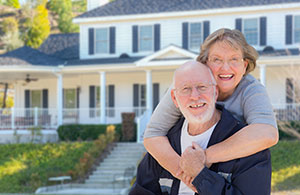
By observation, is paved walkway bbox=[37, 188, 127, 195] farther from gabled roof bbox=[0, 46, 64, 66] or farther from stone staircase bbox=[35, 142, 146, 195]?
gabled roof bbox=[0, 46, 64, 66]

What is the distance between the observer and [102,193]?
1556 cm

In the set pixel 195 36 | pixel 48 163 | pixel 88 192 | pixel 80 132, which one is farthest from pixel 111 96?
pixel 88 192

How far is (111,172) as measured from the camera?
59.2 feet

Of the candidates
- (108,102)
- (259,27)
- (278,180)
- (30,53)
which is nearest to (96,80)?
(108,102)

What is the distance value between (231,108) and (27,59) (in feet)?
74.2

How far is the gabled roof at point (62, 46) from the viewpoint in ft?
90.7

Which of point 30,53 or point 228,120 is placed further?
point 30,53

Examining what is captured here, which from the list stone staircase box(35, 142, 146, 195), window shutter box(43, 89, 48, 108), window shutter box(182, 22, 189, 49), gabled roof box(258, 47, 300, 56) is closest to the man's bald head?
stone staircase box(35, 142, 146, 195)

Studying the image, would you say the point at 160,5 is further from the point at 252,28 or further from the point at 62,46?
the point at 62,46

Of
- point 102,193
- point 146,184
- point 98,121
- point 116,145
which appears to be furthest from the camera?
point 98,121

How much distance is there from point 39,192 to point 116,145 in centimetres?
499

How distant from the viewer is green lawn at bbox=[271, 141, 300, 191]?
15602 millimetres

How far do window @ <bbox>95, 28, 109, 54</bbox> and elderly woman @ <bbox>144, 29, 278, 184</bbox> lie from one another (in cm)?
2287

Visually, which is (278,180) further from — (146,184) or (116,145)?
(146,184)
